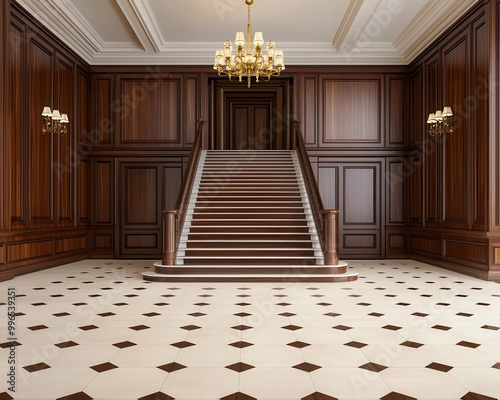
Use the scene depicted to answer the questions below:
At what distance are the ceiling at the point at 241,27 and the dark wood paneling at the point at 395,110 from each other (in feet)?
1.59

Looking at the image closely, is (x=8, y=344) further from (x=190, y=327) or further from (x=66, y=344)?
(x=190, y=327)

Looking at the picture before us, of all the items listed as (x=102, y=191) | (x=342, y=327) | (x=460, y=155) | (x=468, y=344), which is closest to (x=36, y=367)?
(x=342, y=327)

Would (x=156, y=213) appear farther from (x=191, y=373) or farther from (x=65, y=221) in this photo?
(x=191, y=373)

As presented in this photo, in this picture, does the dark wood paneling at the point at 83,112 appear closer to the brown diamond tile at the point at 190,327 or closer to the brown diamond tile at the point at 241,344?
the brown diamond tile at the point at 190,327

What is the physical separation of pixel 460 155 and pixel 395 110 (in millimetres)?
3167

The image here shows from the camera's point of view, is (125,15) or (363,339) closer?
(363,339)

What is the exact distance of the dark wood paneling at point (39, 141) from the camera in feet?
28.2

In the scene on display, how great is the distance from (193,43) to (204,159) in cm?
268

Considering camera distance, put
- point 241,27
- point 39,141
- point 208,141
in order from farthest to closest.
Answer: point 208,141 → point 241,27 → point 39,141

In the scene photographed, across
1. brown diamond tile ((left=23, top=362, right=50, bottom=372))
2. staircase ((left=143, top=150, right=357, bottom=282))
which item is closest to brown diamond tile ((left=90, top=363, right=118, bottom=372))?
brown diamond tile ((left=23, top=362, right=50, bottom=372))

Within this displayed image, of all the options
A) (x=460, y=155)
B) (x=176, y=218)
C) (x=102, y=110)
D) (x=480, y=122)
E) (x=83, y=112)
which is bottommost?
(x=176, y=218)

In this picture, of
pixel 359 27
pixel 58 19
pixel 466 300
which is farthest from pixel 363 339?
pixel 58 19

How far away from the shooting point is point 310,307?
5543 mm

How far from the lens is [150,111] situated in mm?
11609
